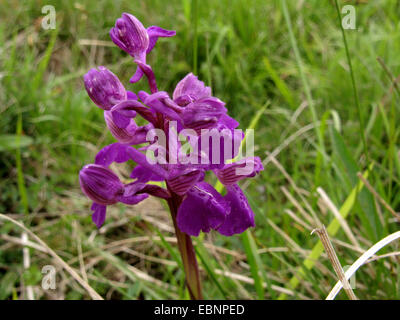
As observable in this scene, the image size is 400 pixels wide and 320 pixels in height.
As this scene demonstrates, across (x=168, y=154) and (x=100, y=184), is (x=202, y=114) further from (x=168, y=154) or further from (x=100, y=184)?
(x=100, y=184)

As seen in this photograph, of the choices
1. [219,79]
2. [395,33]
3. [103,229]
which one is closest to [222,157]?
[103,229]

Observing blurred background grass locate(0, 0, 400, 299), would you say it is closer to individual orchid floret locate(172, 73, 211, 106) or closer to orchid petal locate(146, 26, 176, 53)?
orchid petal locate(146, 26, 176, 53)

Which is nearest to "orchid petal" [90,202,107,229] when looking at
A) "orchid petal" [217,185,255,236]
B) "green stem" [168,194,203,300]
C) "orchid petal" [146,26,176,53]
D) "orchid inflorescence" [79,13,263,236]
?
"orchid inflorescence" [79,13,263,236]

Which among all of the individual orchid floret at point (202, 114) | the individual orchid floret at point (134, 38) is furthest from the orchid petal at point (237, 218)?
the individual orchid floret at point (134, 38)

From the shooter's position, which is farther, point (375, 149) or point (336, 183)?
point (375, 149)

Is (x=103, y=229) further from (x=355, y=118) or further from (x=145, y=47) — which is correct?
(x=355, y=118)
